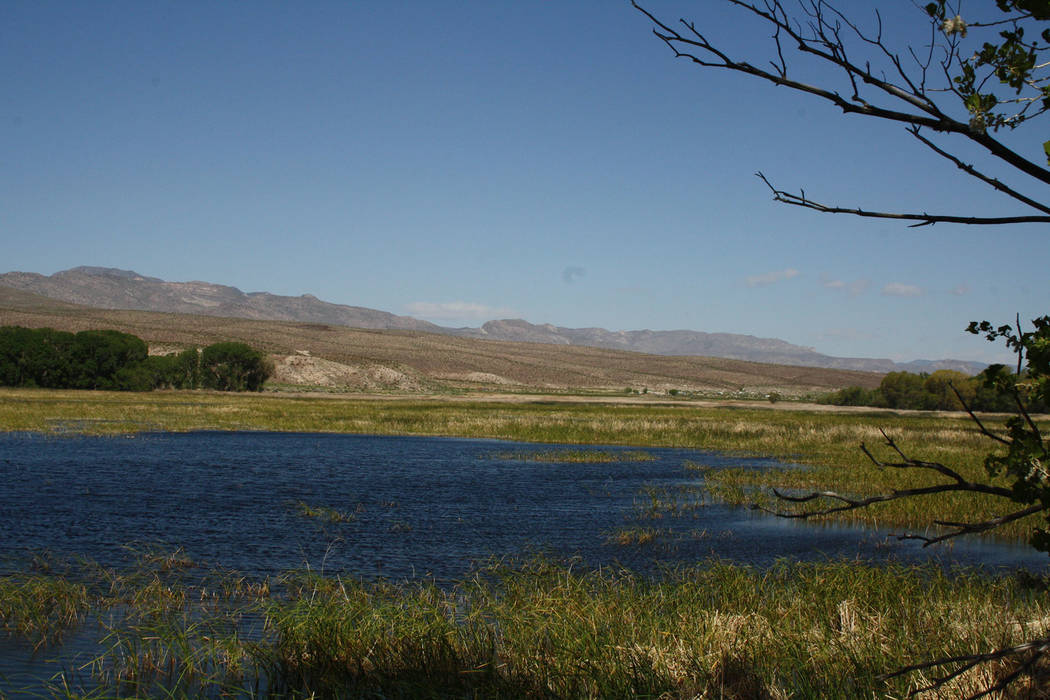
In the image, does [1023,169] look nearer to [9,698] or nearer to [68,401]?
[9,698]

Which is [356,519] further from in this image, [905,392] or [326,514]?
[905,392]

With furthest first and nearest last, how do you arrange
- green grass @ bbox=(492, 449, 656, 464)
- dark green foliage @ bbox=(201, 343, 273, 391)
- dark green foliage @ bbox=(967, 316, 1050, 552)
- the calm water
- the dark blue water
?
dark green foliage @ bbox=(201, 343, 273, 391) < green grass @ bbox=(492, 449, 656, 464) < the dark blue water < the calm water < dark green foliage @ bbox=(967, 316, 1050, 552)

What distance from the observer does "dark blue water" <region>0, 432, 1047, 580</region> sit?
52.4 feet

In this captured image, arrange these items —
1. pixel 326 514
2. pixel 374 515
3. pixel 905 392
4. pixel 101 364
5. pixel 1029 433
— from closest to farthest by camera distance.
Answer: pixel 1029 433, pixel 326 514, pixel 374 515, pixel 101 364, pixel 905 392

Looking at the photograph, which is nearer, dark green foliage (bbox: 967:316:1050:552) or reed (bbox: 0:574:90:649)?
dark green foliage (bbox: 967:316:1050:552)

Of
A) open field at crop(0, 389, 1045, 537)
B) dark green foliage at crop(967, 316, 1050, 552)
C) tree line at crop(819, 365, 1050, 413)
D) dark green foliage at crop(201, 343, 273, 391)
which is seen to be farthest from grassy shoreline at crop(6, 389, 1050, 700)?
dark green foliage at crop(201, 343, 273, 391)

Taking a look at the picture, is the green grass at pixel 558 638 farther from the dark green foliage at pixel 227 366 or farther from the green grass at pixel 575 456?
the dark green foliage at pixel 227 366

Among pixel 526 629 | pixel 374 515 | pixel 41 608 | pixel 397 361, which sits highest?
pixel 526 629

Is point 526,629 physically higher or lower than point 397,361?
higher

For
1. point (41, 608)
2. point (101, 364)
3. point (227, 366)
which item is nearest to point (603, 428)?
point (41, 608)

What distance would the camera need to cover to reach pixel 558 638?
360 inches

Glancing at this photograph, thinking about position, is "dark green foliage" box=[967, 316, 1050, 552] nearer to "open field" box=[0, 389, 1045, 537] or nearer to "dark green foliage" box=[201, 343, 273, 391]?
"open field" box=[0, 389, 1045, 537]

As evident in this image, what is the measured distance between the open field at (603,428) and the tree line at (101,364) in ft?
18.0

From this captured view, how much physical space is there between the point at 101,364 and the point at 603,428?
49778 mm
